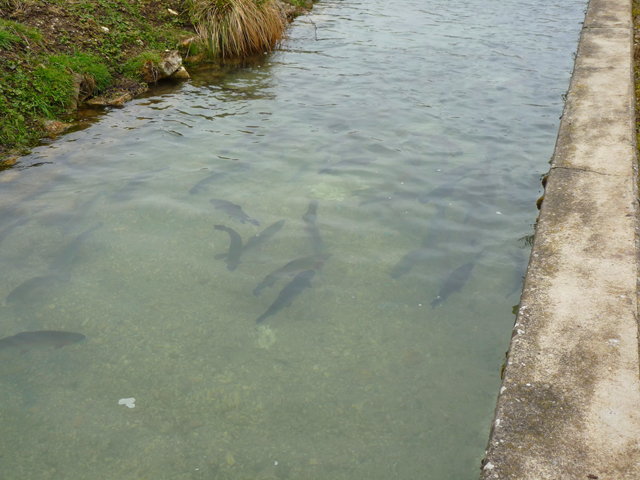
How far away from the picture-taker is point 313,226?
491cm

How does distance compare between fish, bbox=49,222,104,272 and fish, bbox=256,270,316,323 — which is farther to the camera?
fish, bbox=49,222,104,272

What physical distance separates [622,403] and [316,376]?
1.74 metres

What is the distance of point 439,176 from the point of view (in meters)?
5.82

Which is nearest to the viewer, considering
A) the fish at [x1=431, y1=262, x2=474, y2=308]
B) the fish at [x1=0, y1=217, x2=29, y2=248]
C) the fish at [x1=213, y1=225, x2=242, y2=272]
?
the fish at [x1=431, y1=262, x2=474, y2=308]

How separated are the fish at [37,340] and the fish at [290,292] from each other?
1344 millimetres

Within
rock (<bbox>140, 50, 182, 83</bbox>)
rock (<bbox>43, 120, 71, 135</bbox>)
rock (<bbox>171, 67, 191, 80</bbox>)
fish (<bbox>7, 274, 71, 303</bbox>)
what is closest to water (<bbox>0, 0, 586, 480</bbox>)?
fish (<bbox>7, 274, 71, 303</bbox>)

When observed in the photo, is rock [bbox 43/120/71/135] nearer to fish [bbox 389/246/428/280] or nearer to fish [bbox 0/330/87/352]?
fish [bbox 0/330/87/352]

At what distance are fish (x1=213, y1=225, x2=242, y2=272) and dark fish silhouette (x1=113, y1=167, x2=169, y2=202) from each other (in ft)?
4.05

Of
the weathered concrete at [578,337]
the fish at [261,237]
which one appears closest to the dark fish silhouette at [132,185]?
the fish at [261,237]

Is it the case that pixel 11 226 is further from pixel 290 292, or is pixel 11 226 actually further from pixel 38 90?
pixel 38 90

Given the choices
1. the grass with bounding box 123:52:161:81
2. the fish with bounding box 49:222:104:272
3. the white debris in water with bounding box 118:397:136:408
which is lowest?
the white debris in water with bounding box 118:397:136:408

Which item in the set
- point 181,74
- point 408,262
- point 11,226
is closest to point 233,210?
point 408,262

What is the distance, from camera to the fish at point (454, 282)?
3.95 meters

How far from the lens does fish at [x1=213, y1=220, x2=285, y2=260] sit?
457cm
